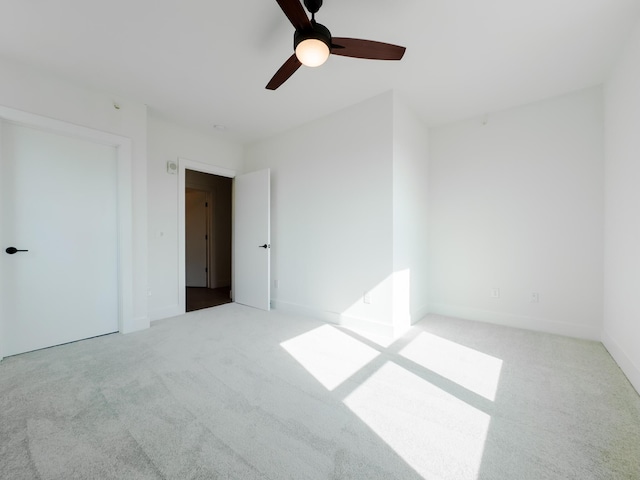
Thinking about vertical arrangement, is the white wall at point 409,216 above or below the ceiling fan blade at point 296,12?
below

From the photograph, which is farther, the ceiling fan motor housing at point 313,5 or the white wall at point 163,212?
the white wall at point 163,212

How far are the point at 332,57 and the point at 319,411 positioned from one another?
272 centimetres

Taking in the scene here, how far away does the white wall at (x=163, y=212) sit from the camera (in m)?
3.54

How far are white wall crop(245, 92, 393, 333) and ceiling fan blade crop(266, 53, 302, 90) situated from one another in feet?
4.22

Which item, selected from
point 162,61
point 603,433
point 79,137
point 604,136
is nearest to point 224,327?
point 79,137

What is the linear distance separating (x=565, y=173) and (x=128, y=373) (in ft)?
15.1

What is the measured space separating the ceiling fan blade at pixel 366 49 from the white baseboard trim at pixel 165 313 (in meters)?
3.57

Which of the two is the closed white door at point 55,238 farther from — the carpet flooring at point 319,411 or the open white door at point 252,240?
the open white door at point 252,240

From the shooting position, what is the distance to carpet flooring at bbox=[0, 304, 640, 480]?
1298 millimetres

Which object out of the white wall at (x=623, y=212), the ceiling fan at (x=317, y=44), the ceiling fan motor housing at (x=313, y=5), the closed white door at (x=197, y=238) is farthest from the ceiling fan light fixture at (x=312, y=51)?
the closed white door at (x=197, y=238)

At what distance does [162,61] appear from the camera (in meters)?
2.41

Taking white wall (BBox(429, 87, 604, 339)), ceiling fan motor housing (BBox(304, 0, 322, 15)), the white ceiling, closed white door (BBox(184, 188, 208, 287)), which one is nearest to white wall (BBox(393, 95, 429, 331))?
white wall (BBox(429, 87, 604, 339))

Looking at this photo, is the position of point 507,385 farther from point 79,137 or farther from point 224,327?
point 79,137

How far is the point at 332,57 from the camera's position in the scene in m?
2.34
